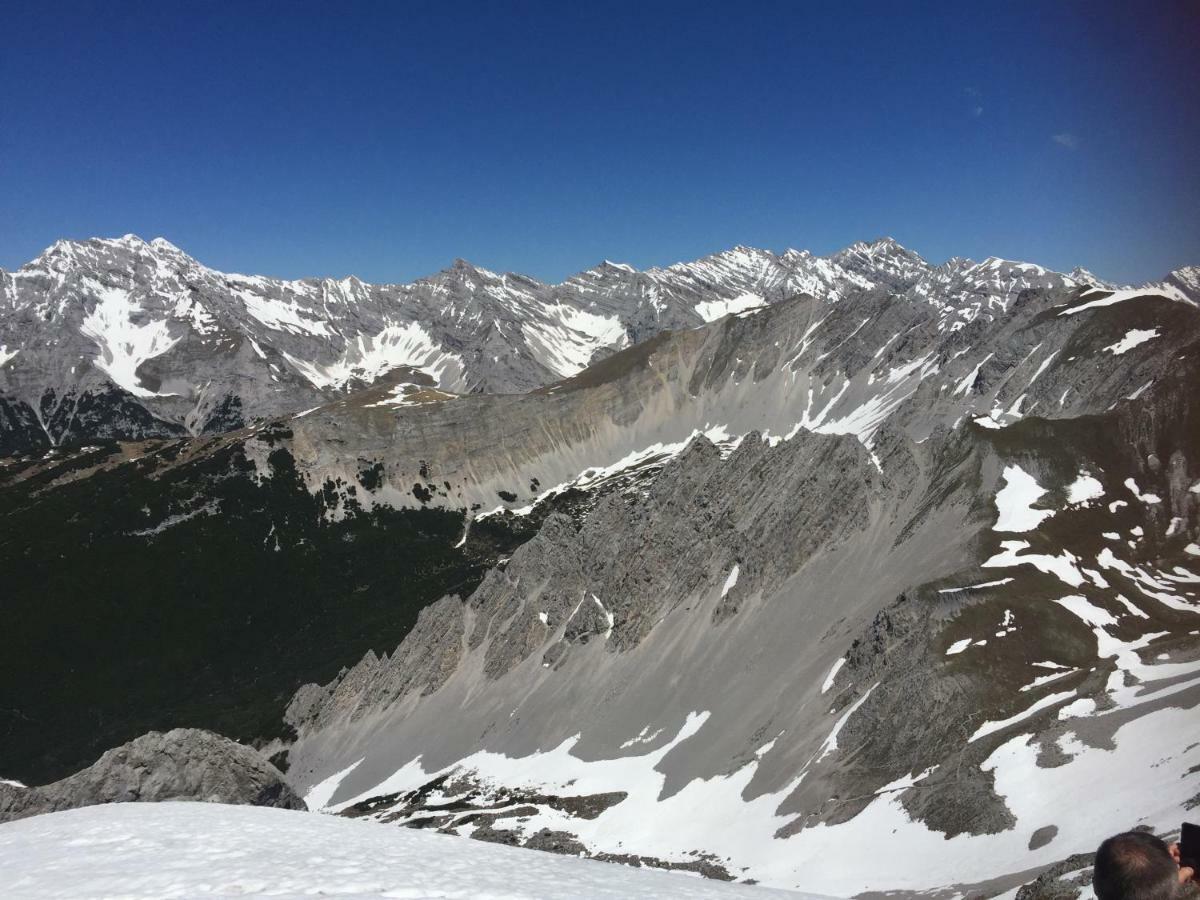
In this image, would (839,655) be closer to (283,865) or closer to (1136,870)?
(283,865)

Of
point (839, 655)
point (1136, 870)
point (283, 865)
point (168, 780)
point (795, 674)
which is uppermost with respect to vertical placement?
point (283, 865)

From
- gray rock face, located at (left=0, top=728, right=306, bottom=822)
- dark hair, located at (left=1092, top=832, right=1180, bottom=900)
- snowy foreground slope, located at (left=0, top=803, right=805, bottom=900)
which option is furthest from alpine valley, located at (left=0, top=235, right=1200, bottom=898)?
snowy foreground slope, located at (left=0, top=803, right=805, bottom=900)

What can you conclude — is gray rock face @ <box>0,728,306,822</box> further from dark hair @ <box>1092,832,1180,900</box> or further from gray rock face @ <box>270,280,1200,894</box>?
dark hair @ <box>1092,832,1180,900</box>

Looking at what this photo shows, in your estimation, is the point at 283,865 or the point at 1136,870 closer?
the point at 1136,870

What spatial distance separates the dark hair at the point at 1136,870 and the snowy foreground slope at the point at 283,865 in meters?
10.1

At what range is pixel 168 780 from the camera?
222ft

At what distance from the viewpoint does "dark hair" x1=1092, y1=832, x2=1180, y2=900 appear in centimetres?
727

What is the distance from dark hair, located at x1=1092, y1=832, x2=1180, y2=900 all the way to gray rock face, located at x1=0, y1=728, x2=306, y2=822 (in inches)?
2837

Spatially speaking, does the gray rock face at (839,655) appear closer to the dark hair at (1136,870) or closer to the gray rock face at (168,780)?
the gray rock face at (168,780)

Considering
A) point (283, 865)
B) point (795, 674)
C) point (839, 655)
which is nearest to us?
point (283, 865)

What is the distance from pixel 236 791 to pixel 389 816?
18.8m

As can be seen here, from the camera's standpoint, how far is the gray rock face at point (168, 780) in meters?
67.3

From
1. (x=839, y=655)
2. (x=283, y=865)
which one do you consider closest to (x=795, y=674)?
(x=839, y=655)

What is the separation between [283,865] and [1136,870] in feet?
48.5
